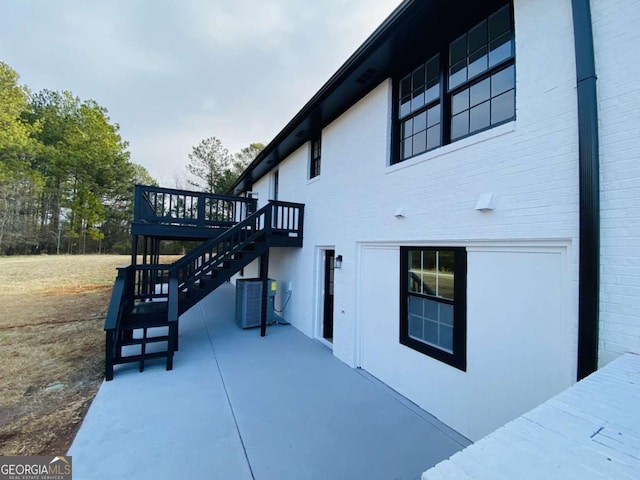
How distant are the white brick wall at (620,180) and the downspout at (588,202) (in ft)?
0.16

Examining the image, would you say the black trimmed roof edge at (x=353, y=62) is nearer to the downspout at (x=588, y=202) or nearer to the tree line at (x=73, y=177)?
the downspout at (x=588, y=202)

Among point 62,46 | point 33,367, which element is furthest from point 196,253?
point 62,46

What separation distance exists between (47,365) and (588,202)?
24.4ft

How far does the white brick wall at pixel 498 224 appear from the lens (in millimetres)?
2379

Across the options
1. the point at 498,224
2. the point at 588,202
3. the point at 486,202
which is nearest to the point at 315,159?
the point at 486,202

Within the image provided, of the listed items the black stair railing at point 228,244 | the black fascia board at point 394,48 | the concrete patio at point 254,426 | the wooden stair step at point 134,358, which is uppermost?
the black fascia board at point 394,48

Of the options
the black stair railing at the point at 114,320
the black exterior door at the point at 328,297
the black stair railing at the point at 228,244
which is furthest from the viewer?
the black exterior door at the point at 328,297

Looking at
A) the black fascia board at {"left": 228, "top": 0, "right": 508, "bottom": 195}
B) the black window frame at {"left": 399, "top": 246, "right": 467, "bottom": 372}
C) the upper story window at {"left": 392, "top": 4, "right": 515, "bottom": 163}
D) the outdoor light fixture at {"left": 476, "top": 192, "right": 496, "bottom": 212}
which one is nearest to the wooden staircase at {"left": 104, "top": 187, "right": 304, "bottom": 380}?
the black fascia board at {"left": 228, "top": 0, "right": 508, "bottom": 195}

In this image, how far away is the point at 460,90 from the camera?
3549 millimetres

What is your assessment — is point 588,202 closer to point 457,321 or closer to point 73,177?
point 457,321

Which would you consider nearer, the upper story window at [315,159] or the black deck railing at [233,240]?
the black deck railing at [233,240]

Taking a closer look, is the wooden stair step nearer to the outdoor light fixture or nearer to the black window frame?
the black window frame

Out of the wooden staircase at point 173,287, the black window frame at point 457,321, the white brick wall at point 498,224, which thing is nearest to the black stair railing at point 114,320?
the wooden staircase at point 173,287

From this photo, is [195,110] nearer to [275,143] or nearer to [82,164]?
[275,143]
